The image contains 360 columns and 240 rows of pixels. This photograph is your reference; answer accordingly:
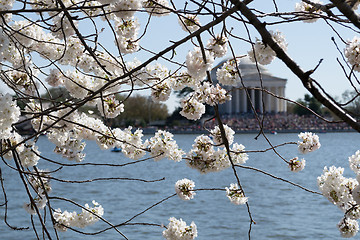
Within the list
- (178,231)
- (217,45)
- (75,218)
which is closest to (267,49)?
(217,45)

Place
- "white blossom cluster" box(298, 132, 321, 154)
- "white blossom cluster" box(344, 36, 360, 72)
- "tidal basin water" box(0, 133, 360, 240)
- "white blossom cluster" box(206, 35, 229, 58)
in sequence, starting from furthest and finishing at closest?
1. "tidal basin water" box(0, 133, 360, 240)
2. "white blossom cluster" box(298, 132, 321, 154)
3. "white blossom cluster" box(206, 35, 229, 58)
4. "white blossom cluster" box(344, 36, 360, 72)

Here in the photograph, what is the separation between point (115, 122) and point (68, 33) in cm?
5682

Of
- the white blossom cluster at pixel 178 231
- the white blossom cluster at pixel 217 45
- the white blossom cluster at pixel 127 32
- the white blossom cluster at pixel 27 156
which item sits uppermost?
the white blossom cluster at pixel 127 32

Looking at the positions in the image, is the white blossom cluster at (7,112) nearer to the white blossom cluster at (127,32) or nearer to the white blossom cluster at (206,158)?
the white blossom cluster at (127,32)

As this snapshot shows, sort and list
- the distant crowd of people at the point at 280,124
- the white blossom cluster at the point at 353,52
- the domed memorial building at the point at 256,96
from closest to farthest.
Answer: the white blossom cluster at the point at 353,52, the distant crowd of people at the point at 280,124, the domed memorial building at the point at 256,96

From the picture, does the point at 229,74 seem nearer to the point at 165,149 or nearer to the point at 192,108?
the point at 192,108

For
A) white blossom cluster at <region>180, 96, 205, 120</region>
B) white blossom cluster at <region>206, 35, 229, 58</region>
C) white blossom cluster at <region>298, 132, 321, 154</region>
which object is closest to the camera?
white blossom cluster at <region>206, 35, 229, 58</region>

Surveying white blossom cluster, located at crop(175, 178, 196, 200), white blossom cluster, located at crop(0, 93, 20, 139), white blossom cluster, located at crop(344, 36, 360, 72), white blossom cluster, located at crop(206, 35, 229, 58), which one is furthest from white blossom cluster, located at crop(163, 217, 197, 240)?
white blossom cluster, located at crop(344, 36, 360, 72)

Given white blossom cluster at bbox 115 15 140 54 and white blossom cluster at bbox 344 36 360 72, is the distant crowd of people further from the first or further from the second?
white blossom cluster at bbox 344 36 360 72

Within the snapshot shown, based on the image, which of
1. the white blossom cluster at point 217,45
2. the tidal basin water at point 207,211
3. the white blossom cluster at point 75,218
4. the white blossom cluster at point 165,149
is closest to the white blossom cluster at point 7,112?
the white blossom cluster at point 217,45

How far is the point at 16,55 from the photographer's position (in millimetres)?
2426

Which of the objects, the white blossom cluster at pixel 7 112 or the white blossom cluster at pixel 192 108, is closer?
the white blossom cluster at pixel 7 112

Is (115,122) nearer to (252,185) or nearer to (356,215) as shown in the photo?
(252,185)

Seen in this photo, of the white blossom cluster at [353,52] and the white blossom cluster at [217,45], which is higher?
the white blossom cluster at [217,45]
